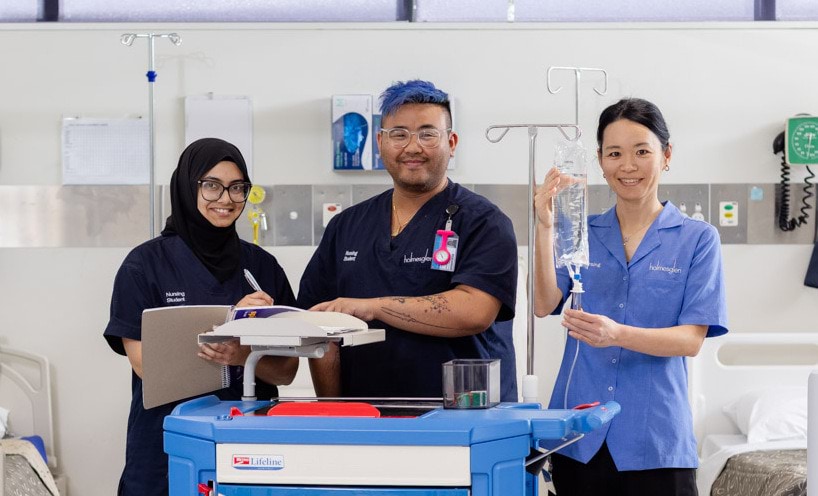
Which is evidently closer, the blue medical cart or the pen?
the blue medical cart

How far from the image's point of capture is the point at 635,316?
2.13 metres

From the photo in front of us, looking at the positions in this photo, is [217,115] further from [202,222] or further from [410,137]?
[410,137]

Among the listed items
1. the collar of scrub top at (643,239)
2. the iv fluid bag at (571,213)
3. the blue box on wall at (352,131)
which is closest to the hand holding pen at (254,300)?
the iv fluid bag at (571,213)

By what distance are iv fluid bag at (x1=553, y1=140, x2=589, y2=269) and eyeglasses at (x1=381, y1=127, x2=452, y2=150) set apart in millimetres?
299

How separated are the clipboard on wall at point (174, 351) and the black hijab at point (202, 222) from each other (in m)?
0.26

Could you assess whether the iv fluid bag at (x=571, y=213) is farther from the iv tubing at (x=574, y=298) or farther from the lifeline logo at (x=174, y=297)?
the lifeline logo at (x=174, y=297)

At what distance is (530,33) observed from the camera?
4.01 m


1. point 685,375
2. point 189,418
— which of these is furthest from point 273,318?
point 685,375

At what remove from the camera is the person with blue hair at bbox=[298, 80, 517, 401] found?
2271 mm

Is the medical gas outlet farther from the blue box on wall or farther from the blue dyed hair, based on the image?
the blue dyed hair

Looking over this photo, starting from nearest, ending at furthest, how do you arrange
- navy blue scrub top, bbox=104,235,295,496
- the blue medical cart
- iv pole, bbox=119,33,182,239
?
the blue medical cart
navy blue scrub top, bbox=104,235,295,496
iv pole, bbox=119,33,182,239

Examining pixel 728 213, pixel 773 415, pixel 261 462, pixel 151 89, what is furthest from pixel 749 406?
pixel 151 89

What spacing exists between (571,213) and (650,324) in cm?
29

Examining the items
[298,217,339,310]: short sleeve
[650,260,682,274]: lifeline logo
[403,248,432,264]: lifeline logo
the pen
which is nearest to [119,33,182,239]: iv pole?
[298,217,339,310]: short sleeve
